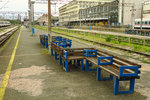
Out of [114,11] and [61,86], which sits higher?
[114,11]

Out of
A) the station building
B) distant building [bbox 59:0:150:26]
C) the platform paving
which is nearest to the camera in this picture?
the platform paving

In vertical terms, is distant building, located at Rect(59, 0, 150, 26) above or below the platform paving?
above

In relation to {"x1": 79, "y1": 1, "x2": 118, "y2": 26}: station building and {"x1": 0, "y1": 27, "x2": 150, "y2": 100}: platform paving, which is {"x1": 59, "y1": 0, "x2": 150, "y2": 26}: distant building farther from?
{"x1": 0, "y1": 27, "x2": 150, "y2": 100}: platform paving

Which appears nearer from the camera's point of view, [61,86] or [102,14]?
[61,86]

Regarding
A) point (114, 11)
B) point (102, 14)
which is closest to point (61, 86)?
point (114, 11)

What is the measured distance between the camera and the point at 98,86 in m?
5.73

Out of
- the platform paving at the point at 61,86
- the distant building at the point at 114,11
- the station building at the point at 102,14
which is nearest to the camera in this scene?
the platform paving at the point at 61,86

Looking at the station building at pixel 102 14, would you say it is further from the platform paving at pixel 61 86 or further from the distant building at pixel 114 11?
the platform paving at pixel 61 86

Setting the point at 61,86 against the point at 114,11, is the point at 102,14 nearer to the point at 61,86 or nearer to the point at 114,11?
the point at 114,11

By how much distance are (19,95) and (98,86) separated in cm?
270

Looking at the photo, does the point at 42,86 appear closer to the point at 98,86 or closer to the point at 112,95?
the point at 98,86

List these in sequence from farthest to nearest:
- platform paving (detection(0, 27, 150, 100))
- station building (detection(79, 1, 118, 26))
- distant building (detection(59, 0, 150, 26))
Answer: station building (detection(79, 1, 118, 26)), distant building (detection(59, 0, 150, 26)), platform paving (detection(0, 27, 150, 100))

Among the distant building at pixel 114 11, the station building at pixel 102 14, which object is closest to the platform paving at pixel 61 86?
the distant building at pixel 114 11

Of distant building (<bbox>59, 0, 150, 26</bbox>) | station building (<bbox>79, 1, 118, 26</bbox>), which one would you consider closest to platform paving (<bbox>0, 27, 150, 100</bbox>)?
distant building (<bbox>59, 0, 150, 26</bbox>)
